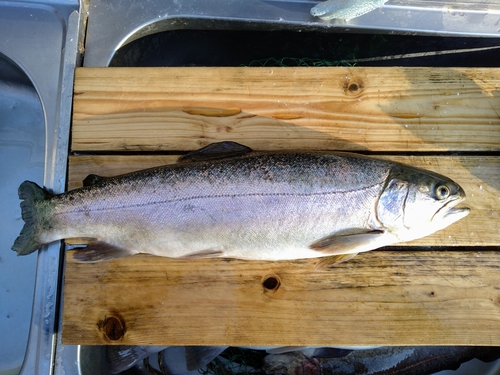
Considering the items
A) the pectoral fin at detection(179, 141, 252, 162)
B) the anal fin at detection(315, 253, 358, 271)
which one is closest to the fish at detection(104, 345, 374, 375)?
the anal fin at detection(315, 253, 358, 271)

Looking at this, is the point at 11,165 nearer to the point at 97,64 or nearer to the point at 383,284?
the point at 97,64

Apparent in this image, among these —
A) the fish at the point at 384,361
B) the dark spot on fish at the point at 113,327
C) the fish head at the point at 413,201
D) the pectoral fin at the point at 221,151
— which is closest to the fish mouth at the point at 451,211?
the fish head at the point at 413,201

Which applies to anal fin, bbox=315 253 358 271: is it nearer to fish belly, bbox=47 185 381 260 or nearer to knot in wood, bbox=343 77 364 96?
fish belly, bbox=47 185 381 260

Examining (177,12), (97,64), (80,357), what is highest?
(177,12)

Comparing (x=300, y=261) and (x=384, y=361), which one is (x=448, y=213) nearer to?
(x=300, y=261)

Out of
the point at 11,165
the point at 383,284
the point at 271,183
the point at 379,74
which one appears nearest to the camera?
the point at 271,183

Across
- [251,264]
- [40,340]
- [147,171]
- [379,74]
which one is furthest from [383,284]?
[40,340]

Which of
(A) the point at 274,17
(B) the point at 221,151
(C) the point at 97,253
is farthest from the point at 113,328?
(A) the point at 274,17
